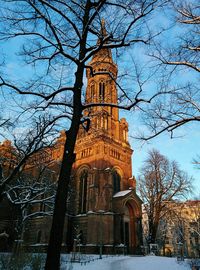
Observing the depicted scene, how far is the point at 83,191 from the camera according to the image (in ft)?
103

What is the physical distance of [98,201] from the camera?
2803cm

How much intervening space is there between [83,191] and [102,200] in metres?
4.23

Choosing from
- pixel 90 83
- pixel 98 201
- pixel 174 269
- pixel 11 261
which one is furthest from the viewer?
pixel 90 83

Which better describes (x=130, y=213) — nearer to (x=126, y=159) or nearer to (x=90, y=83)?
(x=126, y=159)

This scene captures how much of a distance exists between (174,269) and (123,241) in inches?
550

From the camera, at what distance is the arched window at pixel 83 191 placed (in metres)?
30.6

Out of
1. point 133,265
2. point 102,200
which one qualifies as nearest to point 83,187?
point 102,200

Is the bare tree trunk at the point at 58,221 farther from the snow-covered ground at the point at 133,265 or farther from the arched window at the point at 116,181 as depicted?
the arched window at the point at 116,181

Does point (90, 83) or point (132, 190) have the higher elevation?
point (90, 83)

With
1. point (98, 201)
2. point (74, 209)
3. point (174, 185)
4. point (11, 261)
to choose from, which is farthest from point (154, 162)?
point (11, 261)

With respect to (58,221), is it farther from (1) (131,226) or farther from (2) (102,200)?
(1) (131,226)

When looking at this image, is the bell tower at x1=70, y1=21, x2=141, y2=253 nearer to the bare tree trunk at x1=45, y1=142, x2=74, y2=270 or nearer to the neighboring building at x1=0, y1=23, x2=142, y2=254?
the neighboring building at x1=0, y1=23, x2=142, y2=254

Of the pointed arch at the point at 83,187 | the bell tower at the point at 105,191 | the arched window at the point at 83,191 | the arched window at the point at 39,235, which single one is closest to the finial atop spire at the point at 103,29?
the bell tower at the point at 105,191

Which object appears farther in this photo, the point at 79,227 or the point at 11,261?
the point at 79,227
